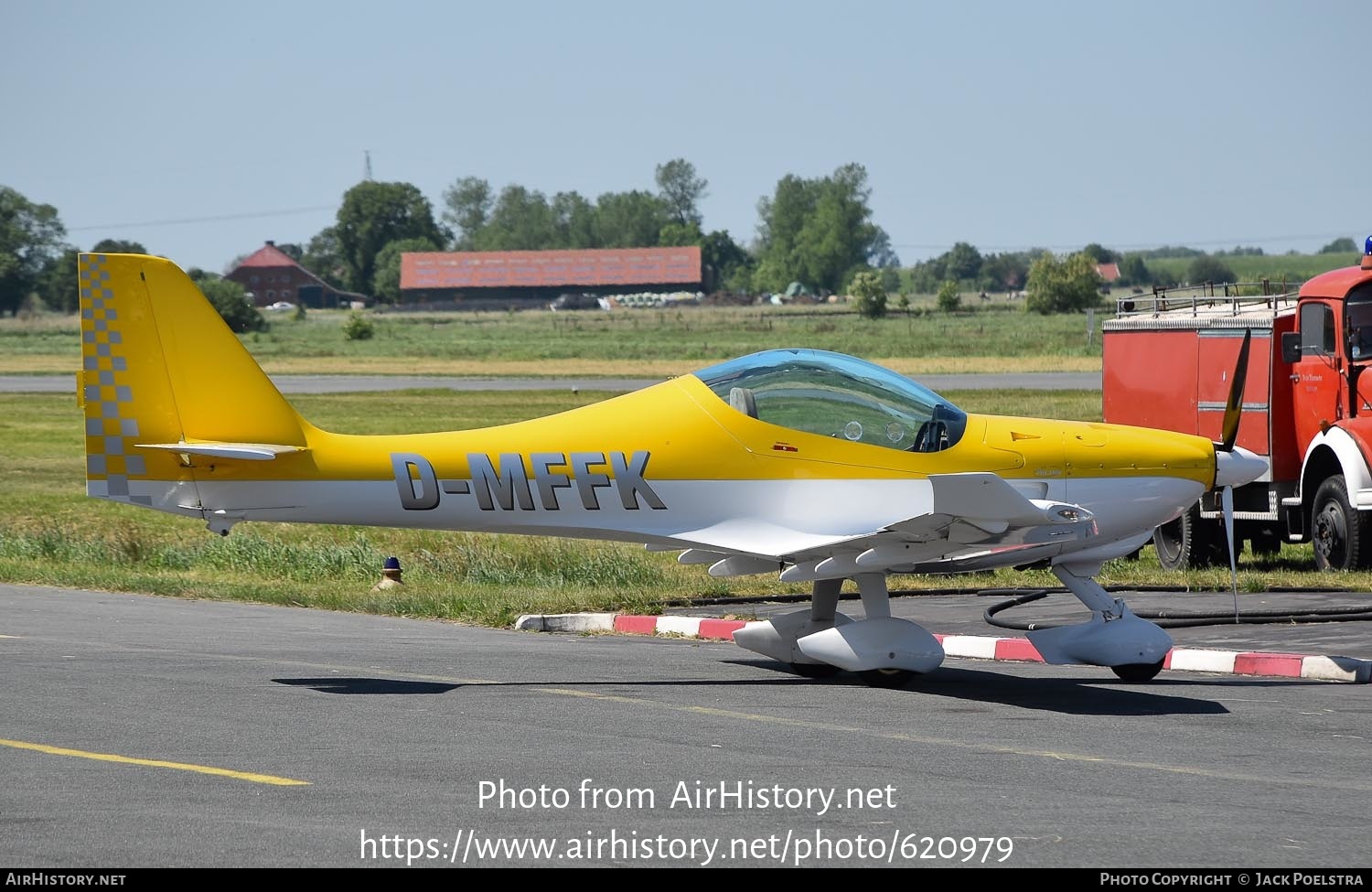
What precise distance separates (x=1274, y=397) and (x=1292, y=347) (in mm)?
646

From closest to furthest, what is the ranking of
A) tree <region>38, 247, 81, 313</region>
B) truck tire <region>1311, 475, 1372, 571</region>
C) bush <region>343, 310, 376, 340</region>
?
truck tire <region>1311, 475, 1372, 571</region>, bush <region>343, 310, 376, 340</region>, tree <region>38, 247, 81, 313</region>

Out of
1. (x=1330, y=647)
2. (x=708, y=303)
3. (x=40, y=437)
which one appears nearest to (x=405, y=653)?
(x=1330, y=647)

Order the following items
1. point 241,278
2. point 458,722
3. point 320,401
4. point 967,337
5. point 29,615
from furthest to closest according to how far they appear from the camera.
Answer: point 241,278
point 967,337
point 320,401
point 29,615
point 458,722

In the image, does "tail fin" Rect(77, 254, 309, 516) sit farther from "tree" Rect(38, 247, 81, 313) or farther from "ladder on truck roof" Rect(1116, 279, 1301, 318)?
"tree" Rect(38, 247, 81, 313)

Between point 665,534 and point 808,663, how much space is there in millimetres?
1624

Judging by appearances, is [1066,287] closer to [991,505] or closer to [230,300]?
[230,300]

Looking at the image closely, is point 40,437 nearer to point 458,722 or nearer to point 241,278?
point 458,722

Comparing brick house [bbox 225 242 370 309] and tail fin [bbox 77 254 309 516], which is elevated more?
brick house [bbox 225 242 370 309]

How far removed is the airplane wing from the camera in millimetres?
10219

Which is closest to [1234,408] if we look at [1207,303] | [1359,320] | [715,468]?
[715,468]

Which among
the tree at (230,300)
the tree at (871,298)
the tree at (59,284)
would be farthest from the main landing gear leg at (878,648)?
the tree at (59,284)

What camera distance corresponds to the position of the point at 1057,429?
11383 mm

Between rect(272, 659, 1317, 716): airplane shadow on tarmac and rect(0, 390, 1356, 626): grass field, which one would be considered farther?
rect(0, 390, 1356, 626): grass field

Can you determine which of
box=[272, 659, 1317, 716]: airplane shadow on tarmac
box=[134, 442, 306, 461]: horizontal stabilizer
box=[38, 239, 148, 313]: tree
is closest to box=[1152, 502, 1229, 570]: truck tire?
box=[272, 659, 1317, 716]: airplane shadow on tarmac
